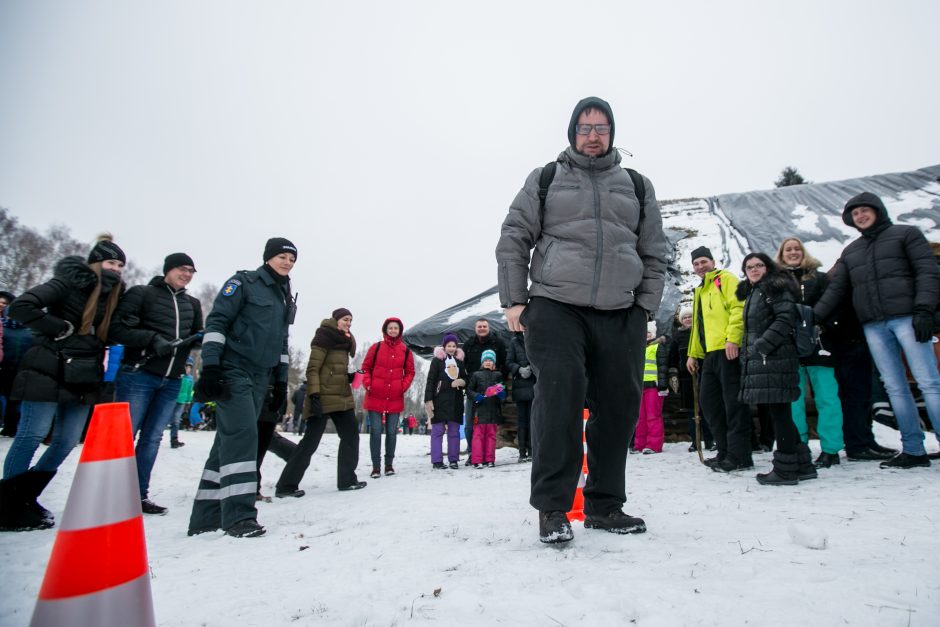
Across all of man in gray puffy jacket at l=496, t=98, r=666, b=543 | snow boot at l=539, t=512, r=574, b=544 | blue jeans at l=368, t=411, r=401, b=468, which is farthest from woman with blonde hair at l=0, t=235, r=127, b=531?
blue jeans at l=368, t=411, r=401, b=468

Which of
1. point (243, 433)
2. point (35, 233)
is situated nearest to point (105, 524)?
point (243, 433)

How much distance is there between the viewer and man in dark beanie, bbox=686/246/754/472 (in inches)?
193

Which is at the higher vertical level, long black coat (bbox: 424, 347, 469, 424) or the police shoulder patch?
the police shoulder patch

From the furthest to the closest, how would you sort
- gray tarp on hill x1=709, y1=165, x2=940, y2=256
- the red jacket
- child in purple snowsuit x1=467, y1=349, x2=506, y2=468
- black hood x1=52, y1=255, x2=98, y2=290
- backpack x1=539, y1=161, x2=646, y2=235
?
1. gray tarp on hill x1=709, y1=165, x2=940, y2=256
2. child in purple snowsuit x1=467, y1=349, x2=506, y2=468
3. the red jacket
4. black hood x1=52, y1=255, x2=98, y2=290
5. backpack x1=539, y1=161, x2=646, y2=235

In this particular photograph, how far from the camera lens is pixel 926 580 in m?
1.94

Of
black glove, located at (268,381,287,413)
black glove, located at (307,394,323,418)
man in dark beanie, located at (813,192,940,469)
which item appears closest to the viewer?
man in dark beanie, located at (813,192,940,469)

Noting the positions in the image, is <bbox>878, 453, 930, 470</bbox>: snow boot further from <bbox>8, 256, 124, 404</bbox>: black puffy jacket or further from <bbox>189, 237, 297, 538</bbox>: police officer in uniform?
<bbox>8, 256, 124, 404</bbox>: black puffy jacket

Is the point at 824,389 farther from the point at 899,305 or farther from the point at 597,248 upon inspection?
the point at 597,248

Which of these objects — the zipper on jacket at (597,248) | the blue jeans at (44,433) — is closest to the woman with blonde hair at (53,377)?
the blue jeans at (44,433)

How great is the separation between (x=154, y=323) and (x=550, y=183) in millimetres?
3571

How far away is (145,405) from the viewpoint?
14.1 ft

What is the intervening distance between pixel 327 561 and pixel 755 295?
163 inches

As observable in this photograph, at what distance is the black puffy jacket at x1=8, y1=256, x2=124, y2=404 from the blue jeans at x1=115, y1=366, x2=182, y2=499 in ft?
0.98

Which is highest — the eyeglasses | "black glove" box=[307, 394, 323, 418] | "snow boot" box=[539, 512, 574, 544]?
the eyeglasses
